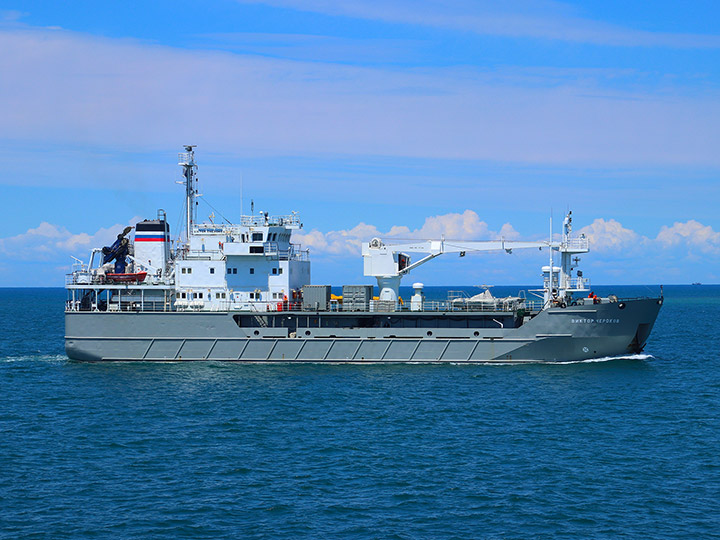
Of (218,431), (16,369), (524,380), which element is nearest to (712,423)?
(524,380)

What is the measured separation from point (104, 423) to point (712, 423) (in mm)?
22760

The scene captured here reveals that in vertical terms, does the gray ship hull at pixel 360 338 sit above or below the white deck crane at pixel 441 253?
below

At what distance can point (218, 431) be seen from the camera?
2811 centimetres

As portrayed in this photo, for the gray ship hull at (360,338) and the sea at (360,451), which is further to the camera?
the gray ship hull at (360,338)

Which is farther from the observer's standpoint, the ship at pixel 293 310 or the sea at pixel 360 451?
the ship at pixel 293 310

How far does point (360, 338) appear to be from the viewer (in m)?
40.2

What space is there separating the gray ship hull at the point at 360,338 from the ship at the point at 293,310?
0.05 meters

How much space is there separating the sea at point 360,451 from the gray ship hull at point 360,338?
834mm

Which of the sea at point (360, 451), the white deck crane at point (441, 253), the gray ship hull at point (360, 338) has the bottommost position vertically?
the sea at point (360, 451)

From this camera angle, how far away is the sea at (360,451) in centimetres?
1955

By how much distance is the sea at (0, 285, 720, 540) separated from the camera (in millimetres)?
19547

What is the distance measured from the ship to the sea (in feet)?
3.68

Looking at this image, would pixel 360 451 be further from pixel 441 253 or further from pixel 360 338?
pixel 441 253

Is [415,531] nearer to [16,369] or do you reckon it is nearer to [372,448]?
[372,448]
